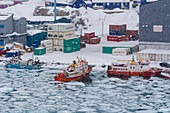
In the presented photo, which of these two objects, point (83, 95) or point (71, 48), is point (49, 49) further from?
point (83, 95)

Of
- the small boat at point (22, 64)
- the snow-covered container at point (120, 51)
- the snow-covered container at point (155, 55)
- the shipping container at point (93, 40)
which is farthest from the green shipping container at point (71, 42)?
the snow-covered container at point (155, 55)

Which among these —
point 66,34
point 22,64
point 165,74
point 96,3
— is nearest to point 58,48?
point 66,34

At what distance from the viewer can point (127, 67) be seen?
63.9 metres

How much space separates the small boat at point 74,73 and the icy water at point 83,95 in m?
1.34

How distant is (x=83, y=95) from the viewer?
50.7 metres

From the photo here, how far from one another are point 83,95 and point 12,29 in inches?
1874

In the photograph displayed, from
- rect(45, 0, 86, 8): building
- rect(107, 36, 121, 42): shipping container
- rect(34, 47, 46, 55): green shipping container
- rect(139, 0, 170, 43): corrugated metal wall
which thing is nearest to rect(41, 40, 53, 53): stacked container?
rect(34, 47, 46, 55): green shipping container

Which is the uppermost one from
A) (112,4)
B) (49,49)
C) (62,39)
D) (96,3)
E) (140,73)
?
(96,3)

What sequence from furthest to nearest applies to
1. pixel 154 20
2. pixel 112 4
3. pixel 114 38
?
pixel 112 4 < pixel 114 38 < pixel 154 20

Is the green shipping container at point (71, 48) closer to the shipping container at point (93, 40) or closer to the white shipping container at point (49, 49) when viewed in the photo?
the white shipping container at point (49, 49)

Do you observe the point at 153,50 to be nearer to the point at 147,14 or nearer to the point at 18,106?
the point at 147,14

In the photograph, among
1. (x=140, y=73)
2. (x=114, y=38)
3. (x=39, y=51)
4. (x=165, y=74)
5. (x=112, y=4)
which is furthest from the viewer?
(x=112, y=4)

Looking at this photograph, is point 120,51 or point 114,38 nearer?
point 120,51

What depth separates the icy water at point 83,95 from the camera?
4466 centimetres
